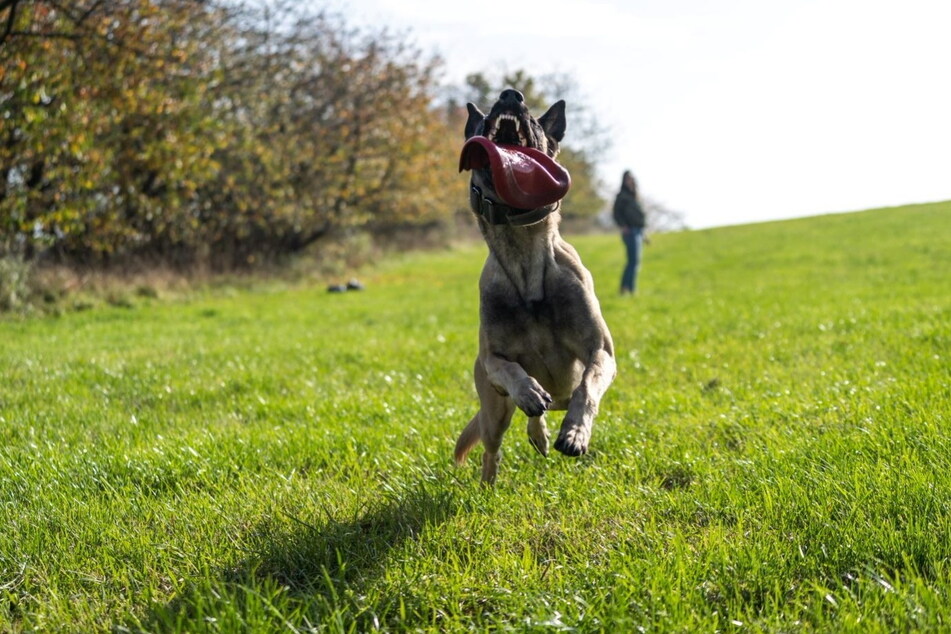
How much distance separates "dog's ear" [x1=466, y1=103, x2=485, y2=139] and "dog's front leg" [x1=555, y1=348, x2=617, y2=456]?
126cm

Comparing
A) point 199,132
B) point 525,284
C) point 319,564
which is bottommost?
point 319,564

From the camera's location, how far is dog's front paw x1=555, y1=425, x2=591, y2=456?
118 inches

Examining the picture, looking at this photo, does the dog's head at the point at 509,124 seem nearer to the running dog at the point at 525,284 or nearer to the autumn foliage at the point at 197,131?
the running dog at the point at 525,284

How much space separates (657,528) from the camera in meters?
3.40

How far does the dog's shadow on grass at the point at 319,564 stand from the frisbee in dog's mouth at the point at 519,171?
5.01 feet

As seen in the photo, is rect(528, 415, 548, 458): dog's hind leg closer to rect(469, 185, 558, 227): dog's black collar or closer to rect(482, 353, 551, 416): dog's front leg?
rect(482, 353, 551, 416): dog's front leg

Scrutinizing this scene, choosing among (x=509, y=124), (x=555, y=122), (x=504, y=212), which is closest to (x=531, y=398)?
(x=504, y=212)

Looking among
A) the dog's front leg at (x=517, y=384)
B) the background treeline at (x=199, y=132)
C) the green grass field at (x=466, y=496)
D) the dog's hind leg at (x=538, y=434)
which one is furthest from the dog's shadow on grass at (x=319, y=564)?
the background treeline at (x=199, y=132)

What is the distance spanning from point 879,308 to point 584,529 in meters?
8.64

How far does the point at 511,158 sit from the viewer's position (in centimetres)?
357

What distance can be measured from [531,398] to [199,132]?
1541cm

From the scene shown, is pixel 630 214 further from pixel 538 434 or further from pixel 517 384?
pixel 517 384

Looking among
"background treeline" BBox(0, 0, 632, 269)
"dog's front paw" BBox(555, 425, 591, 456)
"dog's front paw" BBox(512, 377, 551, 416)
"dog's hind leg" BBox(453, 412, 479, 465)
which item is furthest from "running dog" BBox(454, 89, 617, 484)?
"background treeline" BBox(0, 0, 632, 269)

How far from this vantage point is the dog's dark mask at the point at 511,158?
3.53 meters
